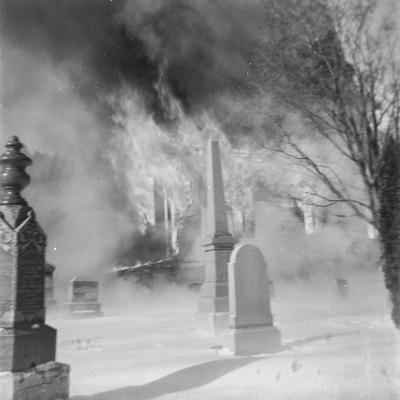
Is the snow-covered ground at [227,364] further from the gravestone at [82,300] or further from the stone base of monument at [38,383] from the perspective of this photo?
the gravestone at [82,300]

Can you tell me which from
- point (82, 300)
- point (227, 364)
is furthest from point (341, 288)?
point (227, 364)

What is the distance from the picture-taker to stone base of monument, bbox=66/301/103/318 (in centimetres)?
1191

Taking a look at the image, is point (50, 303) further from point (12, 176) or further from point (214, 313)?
point (12, 176)

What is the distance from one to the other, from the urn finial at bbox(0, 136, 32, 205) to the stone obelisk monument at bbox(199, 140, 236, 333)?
6.02 metres

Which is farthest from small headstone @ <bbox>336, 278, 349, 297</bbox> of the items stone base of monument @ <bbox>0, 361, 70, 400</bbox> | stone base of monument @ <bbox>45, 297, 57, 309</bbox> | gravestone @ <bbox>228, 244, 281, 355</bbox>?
stone base of monument @ <bbox>0, 361, 70, 400</bbox>

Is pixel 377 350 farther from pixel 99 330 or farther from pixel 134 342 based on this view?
pixel 99 330

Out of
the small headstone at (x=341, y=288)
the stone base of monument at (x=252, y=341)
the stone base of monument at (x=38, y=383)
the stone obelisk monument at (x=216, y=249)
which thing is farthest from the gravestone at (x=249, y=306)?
the small headstone at (x=341, y=288)

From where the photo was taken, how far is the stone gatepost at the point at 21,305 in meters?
2.97

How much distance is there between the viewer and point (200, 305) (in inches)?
355

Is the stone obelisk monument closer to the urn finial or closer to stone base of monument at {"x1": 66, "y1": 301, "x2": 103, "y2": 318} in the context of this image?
stone base of monument at {"x1": 66, "y1": 301, "x2": 103, "y2": 318}

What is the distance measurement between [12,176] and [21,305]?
3.69ft

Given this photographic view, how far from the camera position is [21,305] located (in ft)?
10.2

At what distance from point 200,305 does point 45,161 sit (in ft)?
49.0

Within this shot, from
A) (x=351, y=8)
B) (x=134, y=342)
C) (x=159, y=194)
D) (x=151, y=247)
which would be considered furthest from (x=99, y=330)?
(x=159, y=194)
